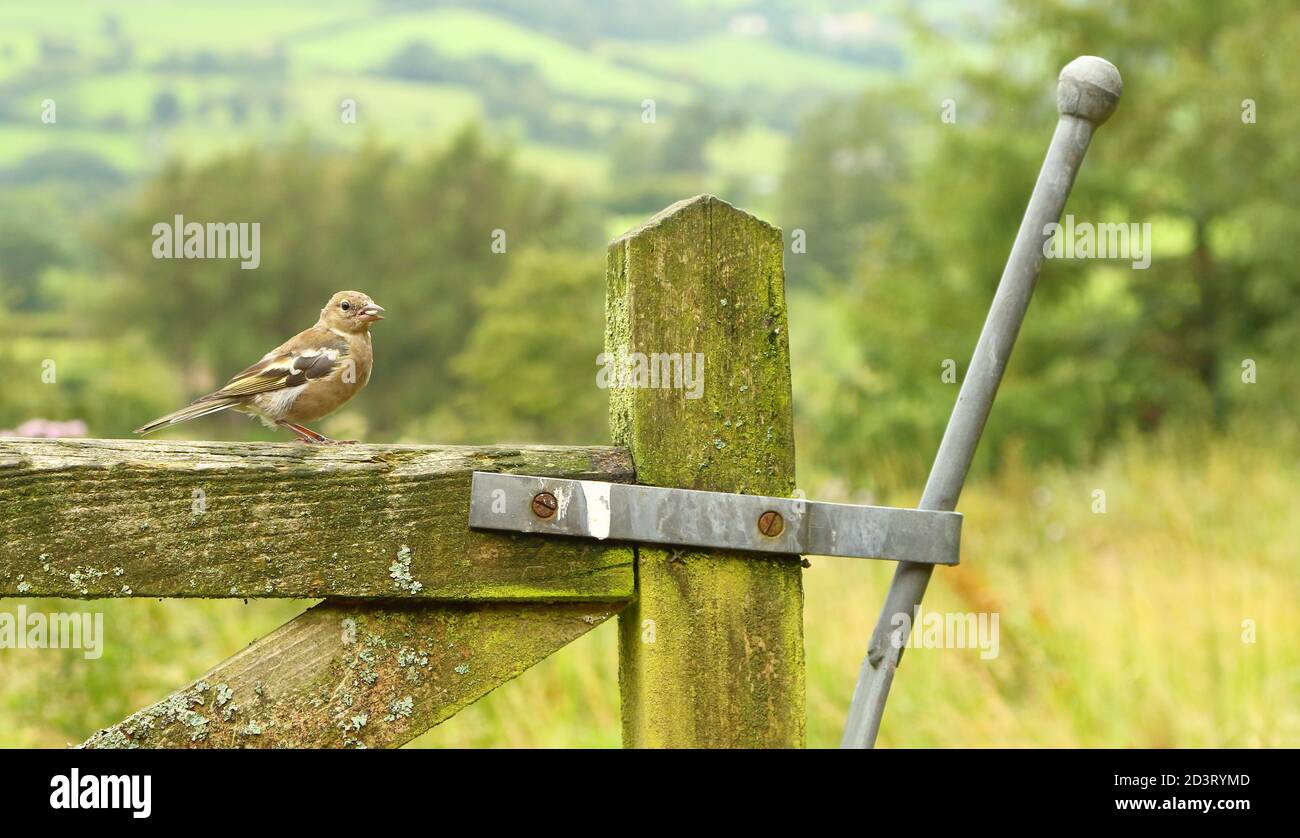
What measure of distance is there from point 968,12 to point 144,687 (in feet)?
39.0

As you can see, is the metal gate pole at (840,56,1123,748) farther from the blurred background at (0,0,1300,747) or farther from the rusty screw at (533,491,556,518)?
the blurred background at (0,0,1300,747)

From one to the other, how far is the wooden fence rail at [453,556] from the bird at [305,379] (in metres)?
1.18

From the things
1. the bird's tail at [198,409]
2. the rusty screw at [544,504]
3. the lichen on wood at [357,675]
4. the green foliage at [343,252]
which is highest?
the green foliage at [343,252]

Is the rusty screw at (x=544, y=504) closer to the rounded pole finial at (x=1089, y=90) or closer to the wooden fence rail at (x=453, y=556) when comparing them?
the wooden fence rail at (x=453, y=556)

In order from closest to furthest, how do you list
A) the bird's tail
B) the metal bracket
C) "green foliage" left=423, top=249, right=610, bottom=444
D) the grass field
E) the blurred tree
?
the metal bracket → the bird's tail → the grass field → the blurred tree → "green foliage" left=423, top=249, right=610, bottom=444

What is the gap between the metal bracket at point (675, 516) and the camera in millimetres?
1587

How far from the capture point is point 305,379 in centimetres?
274

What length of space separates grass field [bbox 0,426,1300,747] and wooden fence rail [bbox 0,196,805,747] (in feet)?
10.4

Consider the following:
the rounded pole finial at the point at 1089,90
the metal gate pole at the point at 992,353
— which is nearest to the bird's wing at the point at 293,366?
the metal gate pole at the point at 992,353

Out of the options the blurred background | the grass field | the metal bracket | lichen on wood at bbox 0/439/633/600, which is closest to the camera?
lichen on wood at bbox 0/439/633/600

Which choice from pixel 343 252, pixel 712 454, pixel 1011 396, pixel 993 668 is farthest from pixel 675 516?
pixel 343 252

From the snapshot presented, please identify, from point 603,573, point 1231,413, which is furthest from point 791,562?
point 1231,413

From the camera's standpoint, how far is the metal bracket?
5.21 feet

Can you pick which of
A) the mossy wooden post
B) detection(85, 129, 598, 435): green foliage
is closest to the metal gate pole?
the mossy wooden post
